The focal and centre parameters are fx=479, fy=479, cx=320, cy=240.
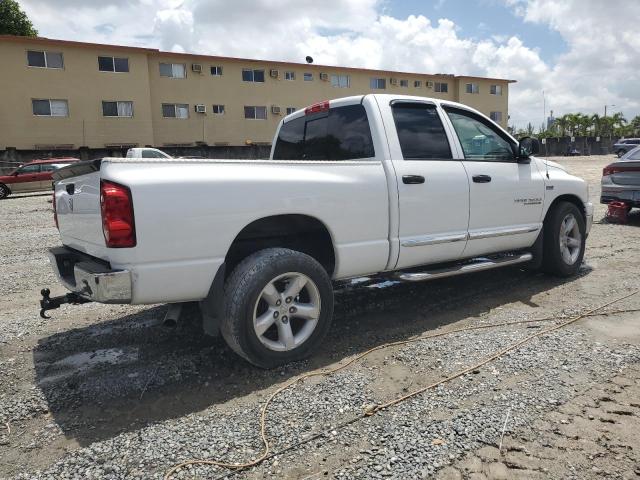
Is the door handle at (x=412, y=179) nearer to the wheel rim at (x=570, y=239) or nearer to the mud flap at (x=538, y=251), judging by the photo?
the mud flap at (x=538, y=251)

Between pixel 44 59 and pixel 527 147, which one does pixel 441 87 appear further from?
pixel 527 147

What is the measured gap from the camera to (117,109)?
2997cm

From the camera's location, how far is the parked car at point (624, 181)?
9.22 m

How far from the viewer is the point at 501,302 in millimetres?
4859

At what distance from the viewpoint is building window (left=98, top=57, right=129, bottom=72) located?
96.1ft

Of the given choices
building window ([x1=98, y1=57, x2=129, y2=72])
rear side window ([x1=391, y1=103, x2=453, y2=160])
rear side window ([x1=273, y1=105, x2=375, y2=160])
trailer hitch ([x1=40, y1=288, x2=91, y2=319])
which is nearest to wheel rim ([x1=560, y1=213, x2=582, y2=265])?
rear side window ([x1=391, y1=103, x2=453, y2=160])

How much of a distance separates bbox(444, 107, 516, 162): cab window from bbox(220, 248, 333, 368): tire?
84.4 inches

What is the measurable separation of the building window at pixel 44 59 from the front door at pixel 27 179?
11.5m

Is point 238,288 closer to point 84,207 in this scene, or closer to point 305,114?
point 84,207

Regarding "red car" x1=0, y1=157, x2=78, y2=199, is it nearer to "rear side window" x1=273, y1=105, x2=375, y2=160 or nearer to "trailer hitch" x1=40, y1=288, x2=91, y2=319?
"rear side window" x1=273, y1=105, x2=375, y2=160

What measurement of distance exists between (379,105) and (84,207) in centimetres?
250

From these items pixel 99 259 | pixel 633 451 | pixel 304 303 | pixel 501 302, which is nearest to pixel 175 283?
pixel 99 259

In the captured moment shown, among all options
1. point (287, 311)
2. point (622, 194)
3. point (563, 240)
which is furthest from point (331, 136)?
point (622, 194)

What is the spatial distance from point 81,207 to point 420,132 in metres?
2.87
